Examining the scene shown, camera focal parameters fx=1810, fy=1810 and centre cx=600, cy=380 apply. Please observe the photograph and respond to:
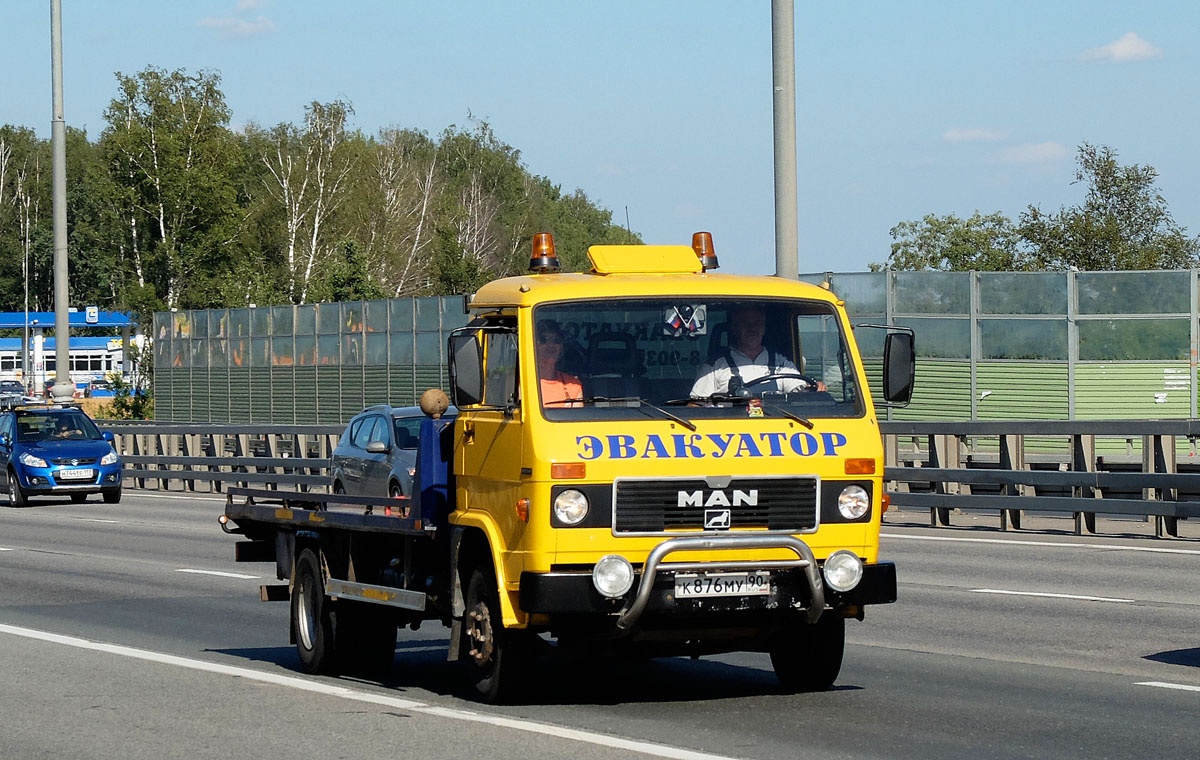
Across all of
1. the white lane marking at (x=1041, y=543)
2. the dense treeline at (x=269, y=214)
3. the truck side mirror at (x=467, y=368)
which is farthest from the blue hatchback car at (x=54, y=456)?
the dense treeline at (x=269, y=214)

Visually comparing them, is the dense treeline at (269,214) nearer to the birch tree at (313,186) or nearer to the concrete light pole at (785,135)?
the birch tree at (313,186)

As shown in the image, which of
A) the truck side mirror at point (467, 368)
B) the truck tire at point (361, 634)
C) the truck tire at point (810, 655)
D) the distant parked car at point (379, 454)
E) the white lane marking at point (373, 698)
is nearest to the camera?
the white lane marking at point (373, 698)

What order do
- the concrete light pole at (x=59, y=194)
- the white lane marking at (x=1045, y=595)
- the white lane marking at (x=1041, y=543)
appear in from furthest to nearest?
the concrete light pole at (x=59, y=194) < the white lane marking at (x=1041, y=543) < the white lane marking at (x=1045, y=595)

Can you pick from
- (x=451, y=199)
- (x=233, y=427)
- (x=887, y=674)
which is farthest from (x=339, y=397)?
(x=451, y=199)

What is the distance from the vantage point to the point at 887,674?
32.4ft

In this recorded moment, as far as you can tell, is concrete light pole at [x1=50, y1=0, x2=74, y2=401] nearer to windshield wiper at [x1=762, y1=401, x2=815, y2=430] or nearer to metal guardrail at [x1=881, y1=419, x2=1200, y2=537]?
metal guardrail at [x1=881, y1=419, x2=1200, y2=537]

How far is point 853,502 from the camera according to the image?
8.55 metres

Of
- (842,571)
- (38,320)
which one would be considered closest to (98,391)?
(38,320)

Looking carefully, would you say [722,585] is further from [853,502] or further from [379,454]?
[379,454]

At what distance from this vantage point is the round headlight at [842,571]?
27.5ft

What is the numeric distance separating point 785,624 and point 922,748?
124 cm

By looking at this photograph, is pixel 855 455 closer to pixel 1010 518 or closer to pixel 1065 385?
pixel 1010 518

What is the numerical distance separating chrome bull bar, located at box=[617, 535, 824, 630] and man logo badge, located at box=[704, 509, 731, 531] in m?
0.07

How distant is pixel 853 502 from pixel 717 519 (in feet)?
2.32
